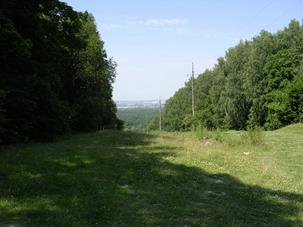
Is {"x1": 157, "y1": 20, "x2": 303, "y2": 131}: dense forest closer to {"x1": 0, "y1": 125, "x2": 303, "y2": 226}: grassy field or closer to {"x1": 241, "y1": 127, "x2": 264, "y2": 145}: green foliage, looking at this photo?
{"x1": 241, "y1": 127, "x2": 264, "y2": 145}: green foliage

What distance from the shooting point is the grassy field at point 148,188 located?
9.83 metres

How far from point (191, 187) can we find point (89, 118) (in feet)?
94.7

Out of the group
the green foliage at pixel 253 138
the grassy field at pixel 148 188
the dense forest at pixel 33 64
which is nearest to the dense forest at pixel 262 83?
the green foliage at pixel 253 138

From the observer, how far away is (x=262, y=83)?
7456cm

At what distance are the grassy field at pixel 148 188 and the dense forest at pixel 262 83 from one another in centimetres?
4219

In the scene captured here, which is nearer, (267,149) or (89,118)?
(267,149)

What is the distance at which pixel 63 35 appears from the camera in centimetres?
2755

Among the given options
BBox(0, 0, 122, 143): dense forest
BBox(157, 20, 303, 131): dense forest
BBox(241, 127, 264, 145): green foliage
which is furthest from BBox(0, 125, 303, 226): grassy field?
BBox(157, 20, 303, 131): dense forest

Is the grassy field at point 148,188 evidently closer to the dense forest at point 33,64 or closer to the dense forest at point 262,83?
the dense forest at point 33,64

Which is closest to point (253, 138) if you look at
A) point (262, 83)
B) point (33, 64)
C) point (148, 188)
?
point (33, 64)

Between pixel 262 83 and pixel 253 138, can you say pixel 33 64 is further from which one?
pixel 262 83

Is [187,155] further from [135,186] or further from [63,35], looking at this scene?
[63,35]

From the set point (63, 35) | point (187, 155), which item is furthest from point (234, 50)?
point (187, 155)

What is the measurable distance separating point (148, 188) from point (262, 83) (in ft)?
210
